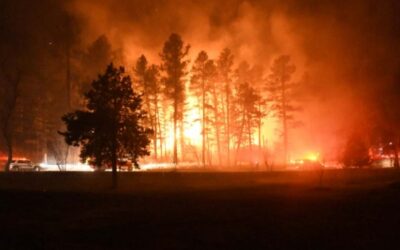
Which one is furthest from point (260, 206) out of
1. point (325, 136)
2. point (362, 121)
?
point (325, 136)

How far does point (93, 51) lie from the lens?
261 ft

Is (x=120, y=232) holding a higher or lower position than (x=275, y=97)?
lower

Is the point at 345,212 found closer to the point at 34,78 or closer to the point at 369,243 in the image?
the point at 369,243

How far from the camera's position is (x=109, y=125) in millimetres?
40938

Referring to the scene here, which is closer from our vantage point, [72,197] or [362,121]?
[72,197]

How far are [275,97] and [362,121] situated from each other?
2423 centimetres

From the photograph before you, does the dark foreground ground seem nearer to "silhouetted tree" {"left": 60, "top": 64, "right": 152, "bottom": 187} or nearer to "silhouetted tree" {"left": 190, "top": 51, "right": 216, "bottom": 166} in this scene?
"silhouetted tree" {"left": 60, "top": 64, "right": 152, "bottom": 187}

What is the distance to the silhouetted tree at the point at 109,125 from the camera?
4084 cm

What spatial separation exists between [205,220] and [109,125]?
20.9 meters

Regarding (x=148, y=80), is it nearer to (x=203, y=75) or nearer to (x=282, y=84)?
(x=203, y=75)

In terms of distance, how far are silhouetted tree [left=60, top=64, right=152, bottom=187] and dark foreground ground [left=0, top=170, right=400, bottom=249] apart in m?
8.30

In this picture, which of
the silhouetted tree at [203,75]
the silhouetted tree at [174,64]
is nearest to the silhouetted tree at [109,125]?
the silhouetted tree at [174,64]

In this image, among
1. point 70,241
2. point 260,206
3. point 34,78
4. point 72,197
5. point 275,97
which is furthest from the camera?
point 34,78

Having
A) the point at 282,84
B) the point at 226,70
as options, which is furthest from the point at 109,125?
the point at 282,84
